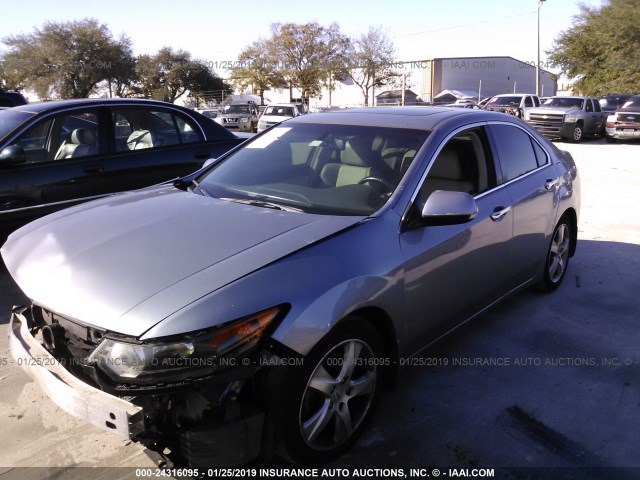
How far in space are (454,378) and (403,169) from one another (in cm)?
138

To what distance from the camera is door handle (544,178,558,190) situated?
4422 mm

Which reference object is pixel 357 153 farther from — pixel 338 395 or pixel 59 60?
pixel 59 60

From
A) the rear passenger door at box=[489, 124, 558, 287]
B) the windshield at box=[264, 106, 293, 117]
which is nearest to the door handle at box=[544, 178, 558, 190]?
the rear passenger door at box=[489, 124, 558, 287]

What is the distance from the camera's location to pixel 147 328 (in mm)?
2084

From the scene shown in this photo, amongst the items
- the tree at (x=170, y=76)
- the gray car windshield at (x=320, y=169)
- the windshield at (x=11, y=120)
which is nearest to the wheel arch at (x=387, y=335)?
the gray car windshield at (x=320, y=169)

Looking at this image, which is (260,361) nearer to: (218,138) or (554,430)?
(554,430)

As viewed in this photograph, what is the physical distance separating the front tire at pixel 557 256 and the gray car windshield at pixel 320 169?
81.0 inches

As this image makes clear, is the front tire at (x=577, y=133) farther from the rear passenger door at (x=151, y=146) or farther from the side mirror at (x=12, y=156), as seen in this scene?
the side mirror at (x=12, y=156)

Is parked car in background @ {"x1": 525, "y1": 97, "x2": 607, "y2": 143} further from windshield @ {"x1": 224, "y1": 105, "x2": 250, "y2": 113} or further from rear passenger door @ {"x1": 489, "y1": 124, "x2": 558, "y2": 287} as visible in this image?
rear passenger door @ {"x1": 489, "y1": 124, "x2": 558, "y2": 287}

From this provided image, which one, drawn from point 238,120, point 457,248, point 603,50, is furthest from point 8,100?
point 603,50

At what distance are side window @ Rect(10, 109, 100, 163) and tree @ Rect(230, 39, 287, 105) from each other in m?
46.5

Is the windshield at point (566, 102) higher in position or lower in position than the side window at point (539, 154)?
higher

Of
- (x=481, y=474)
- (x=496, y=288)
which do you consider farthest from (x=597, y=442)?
(x=496, y=288)

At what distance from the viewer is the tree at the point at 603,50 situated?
36.6 m
